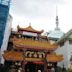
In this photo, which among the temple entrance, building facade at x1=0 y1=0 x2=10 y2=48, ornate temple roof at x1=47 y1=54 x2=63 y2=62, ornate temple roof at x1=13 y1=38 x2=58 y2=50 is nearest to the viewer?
building facade at x1=0 y1=0 x2=10 y2=48

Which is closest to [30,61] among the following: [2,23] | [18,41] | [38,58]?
[38,58]

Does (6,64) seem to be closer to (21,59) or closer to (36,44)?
(21,59)

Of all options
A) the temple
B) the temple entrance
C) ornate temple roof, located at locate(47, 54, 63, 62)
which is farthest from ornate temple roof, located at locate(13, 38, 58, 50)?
the temple entrance

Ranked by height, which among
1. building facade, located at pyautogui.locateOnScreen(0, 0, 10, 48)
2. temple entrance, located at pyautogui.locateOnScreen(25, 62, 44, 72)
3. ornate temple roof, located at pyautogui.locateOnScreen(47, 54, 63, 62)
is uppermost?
building facade, located at pyautogui.locateOnScreen(0, 0, 10, 48)

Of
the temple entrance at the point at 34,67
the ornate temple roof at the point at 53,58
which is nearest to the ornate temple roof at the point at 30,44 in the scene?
the ornate temple roof at the point at 53,58

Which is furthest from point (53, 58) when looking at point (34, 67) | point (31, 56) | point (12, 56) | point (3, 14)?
point (3, 14)

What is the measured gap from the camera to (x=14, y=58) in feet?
98.4

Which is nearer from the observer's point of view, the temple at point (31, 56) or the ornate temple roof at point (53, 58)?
the temple at point (31, 56)

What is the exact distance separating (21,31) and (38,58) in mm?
8682

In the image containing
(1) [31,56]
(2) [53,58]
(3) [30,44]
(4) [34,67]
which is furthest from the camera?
(4) [34,67]

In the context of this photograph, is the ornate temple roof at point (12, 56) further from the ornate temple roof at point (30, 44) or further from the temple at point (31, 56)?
the ornate temple roof at point (30, 44)

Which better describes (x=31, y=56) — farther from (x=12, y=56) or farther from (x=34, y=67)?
(x=12, y=56)

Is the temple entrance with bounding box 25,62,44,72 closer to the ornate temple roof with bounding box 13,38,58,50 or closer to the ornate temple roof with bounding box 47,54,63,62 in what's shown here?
the ornate temple roof with bounding box 47,54,63,62

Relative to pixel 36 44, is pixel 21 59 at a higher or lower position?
lower
